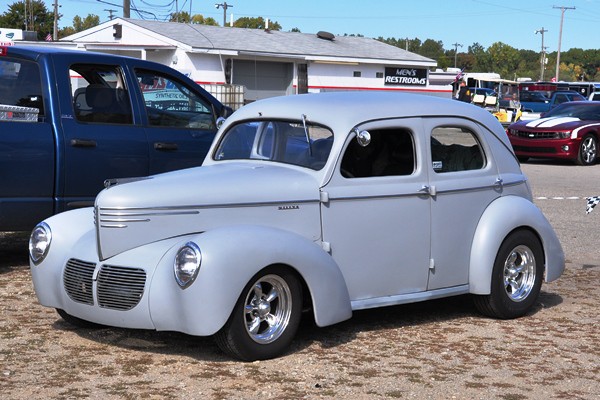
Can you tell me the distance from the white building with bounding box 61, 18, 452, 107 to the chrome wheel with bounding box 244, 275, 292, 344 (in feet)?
96.1

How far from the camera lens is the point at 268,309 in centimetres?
611

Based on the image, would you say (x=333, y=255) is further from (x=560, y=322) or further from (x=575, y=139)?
(x=575, y=139)

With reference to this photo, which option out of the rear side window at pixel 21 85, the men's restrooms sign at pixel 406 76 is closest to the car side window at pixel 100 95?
the rear side window at pixel 21 85

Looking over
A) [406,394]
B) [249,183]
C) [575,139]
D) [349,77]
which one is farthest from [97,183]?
[349,77]

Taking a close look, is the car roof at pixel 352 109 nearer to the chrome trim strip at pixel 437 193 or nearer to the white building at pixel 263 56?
the chrome trim strip at pixel 437 193

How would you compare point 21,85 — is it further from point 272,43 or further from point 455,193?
point 272,43

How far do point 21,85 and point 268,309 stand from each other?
13.5 feet

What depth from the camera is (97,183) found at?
9.12m

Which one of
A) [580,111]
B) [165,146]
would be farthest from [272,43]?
[165,146]

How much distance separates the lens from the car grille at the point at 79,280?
6.24 meters

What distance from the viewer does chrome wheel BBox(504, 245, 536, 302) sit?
7.49m

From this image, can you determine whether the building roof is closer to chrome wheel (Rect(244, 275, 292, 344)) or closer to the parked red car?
the parked red car

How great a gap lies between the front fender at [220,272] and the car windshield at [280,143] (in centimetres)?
80

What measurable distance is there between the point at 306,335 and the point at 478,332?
1242 mm
